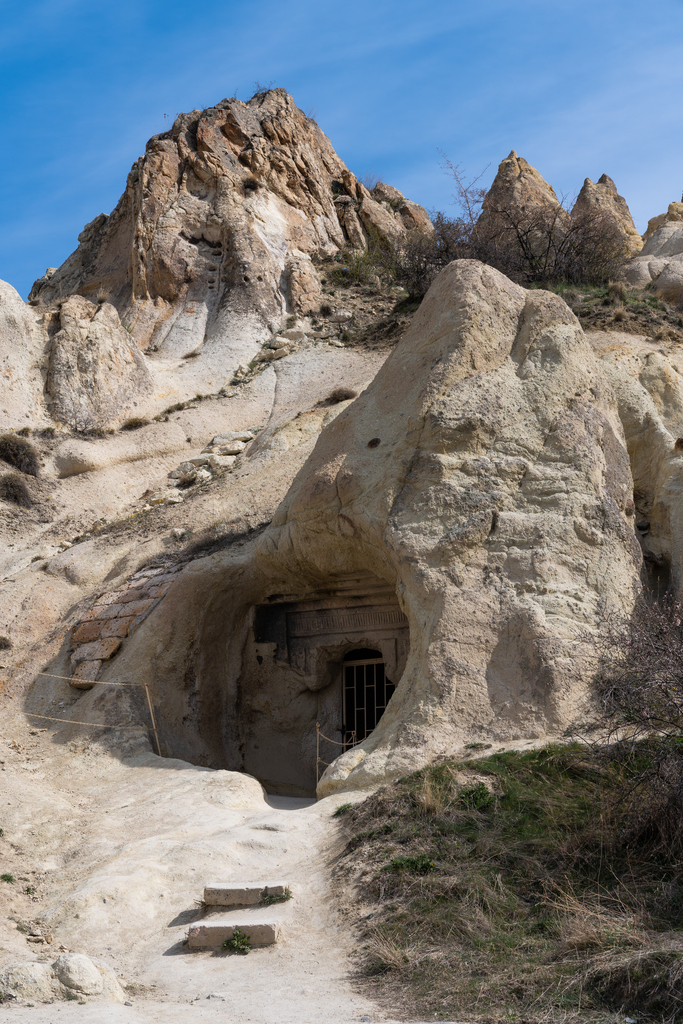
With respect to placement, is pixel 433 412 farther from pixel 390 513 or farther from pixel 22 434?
pixel 22 434

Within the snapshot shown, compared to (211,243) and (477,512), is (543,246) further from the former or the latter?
(477,512)

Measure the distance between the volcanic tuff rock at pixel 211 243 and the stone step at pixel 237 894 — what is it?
600 inches

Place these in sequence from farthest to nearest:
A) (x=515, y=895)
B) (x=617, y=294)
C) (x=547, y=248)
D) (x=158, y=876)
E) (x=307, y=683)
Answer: (x=547, y=248), (x=617, y=294), (x=307, y=683), (x=158, y=876), (x=515, y=895)

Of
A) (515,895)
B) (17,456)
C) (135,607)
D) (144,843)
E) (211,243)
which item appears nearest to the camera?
(515,895)

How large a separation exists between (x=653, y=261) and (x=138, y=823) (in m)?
18.4

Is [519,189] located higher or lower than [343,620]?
higher

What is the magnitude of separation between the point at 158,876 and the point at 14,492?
1172cm

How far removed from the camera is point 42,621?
12.2 metres

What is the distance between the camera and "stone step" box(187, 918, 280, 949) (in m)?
5.85

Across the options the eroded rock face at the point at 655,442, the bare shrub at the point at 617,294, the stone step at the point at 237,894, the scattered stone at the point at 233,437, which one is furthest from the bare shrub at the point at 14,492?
the bare shrub at the point at 617,294

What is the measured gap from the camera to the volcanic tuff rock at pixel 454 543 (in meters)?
8.22

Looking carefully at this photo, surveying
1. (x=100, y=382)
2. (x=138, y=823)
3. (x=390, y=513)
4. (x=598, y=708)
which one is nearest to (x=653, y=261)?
(x=100, y=382)

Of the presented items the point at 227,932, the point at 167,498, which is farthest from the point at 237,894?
the point at 167,498

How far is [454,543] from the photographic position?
900cm
